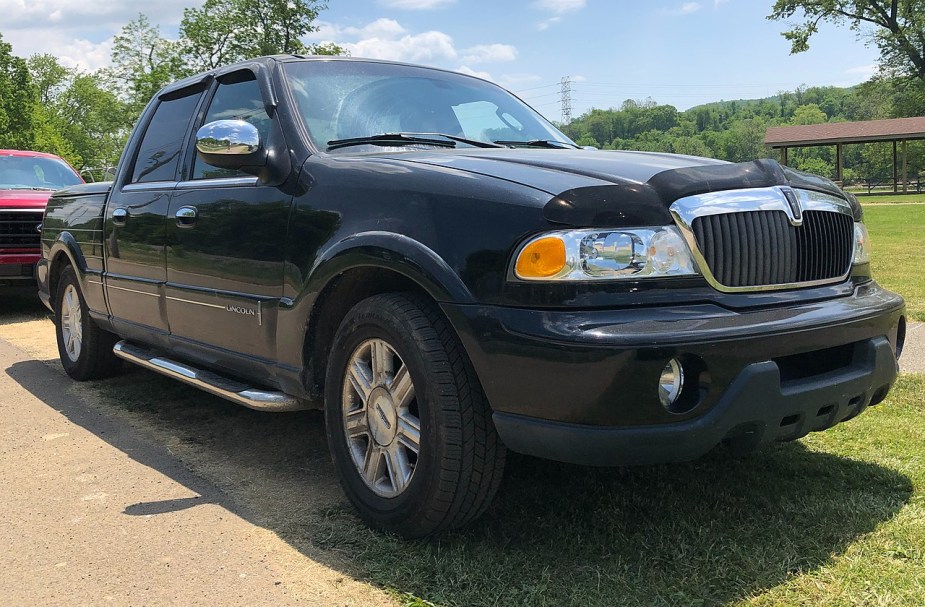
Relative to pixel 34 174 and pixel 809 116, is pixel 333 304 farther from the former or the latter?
pixel 809 116

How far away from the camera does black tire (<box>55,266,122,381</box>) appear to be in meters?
5.37

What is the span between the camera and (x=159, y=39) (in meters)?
48.1

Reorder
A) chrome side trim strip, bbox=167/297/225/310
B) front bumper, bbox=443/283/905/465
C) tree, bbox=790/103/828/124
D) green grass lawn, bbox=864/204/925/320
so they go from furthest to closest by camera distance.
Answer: tree, bbox=790/103/828/124 < green grass lawn, bbox=864/204/925/320 < chrome side trim strip, bbox=167/297/225/310 < front bumper, bbox=443/283/905/465

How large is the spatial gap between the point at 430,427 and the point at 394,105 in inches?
68.7

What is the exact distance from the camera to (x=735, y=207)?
256 centimetres

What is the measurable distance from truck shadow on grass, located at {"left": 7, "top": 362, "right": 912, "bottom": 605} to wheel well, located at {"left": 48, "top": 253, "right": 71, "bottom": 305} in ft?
7.18

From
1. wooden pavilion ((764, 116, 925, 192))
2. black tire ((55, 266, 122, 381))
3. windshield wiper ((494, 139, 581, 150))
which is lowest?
black tire ((55, 266, 122, 381))

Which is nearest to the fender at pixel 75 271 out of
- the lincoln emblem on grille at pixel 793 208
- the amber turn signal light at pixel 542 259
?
the amber turn signal light at pixel 542 259

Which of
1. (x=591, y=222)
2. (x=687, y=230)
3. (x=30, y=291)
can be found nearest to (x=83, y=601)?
(x=591, y=222)

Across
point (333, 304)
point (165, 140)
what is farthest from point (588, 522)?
point (165, 140)

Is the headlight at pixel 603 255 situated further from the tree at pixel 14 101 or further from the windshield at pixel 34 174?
the tree at pixel 14 101

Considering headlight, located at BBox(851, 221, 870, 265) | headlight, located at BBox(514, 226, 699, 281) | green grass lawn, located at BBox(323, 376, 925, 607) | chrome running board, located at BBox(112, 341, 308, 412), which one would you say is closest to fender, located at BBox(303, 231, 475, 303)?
headlight, located at BBox(514, 226, 699, 281)

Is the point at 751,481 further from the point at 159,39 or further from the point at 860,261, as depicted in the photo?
the point at 159,39

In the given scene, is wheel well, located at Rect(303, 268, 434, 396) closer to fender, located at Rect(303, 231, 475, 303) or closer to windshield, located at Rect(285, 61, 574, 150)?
fender, located at Rect(303, 231, 475, 303)
